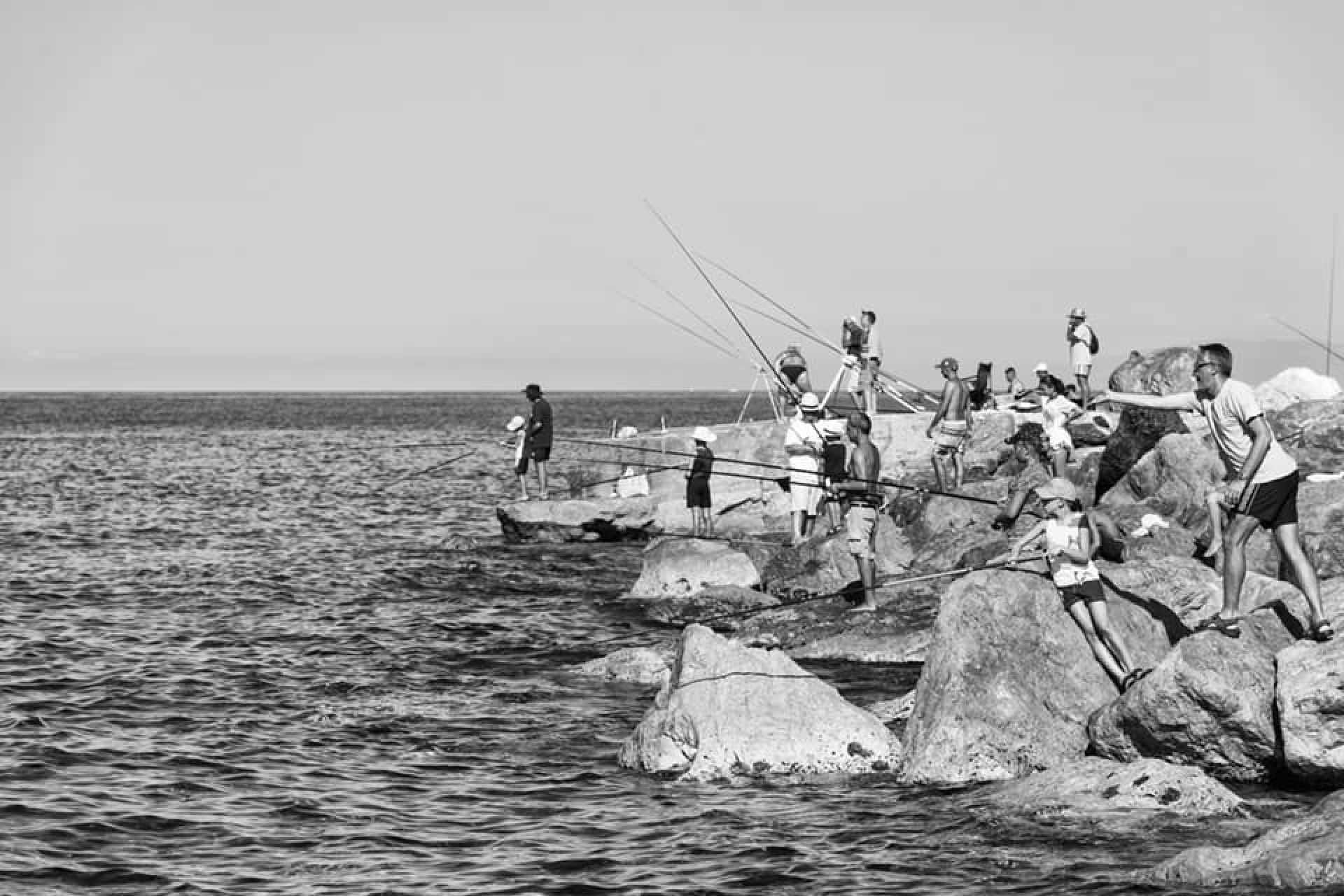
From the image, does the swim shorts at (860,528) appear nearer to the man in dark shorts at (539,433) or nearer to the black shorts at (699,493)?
the black shorts at (699,493)

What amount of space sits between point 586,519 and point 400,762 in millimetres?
16548

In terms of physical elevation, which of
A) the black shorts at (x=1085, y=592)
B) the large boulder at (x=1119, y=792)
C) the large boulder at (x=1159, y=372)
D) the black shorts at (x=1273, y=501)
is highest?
the large boulder at (x=1159, y=372)

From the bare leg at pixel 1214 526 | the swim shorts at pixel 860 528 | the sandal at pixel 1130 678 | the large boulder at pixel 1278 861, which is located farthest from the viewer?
the swim shorts at pixel 860 528

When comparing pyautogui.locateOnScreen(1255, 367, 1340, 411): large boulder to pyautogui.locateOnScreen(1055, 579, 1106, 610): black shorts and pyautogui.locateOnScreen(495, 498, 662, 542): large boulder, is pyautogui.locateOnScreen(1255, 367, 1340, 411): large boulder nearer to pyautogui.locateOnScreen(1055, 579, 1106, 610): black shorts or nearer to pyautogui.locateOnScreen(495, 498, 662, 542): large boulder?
pyautogui.locateOnScreen(495, 498, 662, 542): large boulder

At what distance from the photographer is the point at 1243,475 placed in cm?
1196

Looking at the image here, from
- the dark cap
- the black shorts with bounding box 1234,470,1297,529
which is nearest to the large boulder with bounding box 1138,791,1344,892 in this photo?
the black shorts with bounding box 1234,470,1297,529

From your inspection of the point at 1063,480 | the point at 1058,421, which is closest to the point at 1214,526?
the point at 1063,480

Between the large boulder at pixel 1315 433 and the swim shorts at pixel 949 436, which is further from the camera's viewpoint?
the swim shorts at pixel 949 436

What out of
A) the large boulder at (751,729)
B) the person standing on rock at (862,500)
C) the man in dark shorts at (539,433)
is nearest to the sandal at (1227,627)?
the large boulder at (751,729)

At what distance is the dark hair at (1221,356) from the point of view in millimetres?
12109

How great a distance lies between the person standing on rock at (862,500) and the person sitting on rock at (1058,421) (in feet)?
11.8

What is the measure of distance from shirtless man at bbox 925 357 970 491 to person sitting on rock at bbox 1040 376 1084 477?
123 centimetres

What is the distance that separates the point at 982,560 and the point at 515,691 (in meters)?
6.00

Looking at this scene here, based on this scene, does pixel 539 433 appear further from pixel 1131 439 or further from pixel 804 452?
pixel 1131 439
